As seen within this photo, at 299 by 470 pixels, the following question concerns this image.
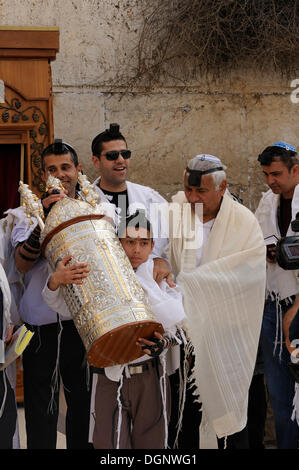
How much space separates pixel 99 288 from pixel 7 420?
0.71 m

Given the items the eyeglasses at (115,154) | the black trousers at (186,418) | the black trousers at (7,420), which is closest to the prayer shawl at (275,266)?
the black trousers at (186,418)

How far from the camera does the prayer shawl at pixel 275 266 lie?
13.9 feet

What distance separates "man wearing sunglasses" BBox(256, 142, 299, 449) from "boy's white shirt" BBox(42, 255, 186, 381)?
0.88 metres

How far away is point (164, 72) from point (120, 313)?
2879mm

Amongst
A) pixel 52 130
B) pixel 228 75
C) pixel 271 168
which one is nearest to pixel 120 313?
pixel 271 168

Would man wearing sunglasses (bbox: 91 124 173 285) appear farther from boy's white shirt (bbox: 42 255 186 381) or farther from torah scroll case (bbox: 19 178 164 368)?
torah scroll case (bbox: 19 178 164 368)

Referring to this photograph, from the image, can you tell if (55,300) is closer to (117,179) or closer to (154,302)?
(154,302)

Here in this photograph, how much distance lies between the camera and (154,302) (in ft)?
11.5

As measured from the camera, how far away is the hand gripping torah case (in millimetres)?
3117

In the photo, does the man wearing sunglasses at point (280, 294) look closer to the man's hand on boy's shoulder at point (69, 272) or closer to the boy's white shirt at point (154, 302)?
the boy's white shirt at point (154, 302)

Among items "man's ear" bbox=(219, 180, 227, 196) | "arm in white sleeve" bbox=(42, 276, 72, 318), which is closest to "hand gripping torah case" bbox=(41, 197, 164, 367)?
"arm in white sleeve" bbox=(42, 276, 72, 318)

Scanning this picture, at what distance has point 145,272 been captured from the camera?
357cm

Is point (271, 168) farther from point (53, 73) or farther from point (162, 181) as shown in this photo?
point (53, 73)

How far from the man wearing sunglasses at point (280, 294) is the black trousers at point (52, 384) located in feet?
3.86
